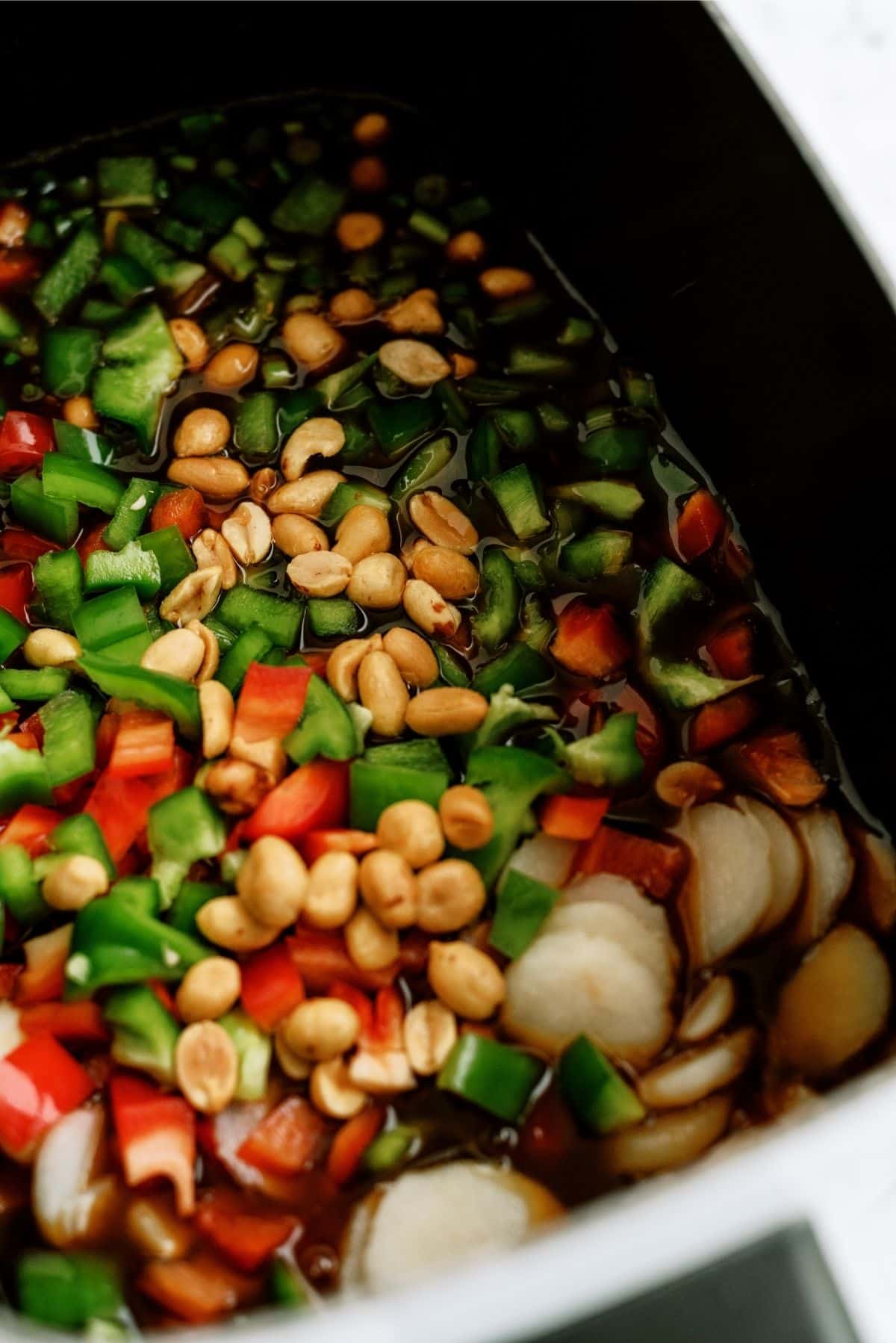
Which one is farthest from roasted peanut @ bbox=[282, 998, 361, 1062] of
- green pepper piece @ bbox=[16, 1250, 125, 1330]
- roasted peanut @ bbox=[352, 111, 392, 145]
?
roasted peanut @ bbox=[352, 111, 392, 145]

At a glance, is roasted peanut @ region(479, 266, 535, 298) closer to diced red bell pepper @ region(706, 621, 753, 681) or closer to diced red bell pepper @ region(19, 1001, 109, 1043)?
diced red bell pepper @ region(706, 621, 753, 681)

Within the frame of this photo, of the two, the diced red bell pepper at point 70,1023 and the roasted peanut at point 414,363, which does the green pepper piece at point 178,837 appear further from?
the roasted peanut at point 414,363

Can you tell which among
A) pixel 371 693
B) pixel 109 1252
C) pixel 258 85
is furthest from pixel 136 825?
pixel 258 85

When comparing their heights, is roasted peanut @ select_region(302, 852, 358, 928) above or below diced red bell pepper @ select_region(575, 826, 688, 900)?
above

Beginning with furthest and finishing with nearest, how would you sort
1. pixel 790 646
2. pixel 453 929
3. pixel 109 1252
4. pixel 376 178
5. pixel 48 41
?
pixel 376 178 → pixel 48 41 → pixel 790 646 → pixel 453 929 → pixel 109 1252

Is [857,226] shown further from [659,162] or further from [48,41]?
[48,41]

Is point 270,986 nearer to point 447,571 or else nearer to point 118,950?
point 118,950
